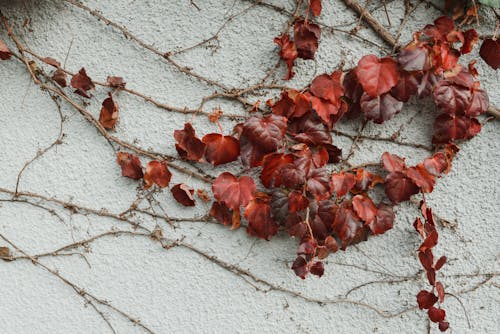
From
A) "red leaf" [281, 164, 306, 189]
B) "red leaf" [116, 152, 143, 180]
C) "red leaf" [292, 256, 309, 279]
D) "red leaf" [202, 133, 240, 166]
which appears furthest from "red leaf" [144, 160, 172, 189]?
Result: "red leaf" [292, 256, 309, 279]

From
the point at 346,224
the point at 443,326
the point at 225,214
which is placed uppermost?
the point at 225,214

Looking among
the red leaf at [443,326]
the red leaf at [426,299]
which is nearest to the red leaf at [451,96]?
the red leaf at [426,299]

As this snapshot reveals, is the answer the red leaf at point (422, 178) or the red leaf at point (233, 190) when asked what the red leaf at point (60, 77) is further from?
the red leaf at point (422, 178)

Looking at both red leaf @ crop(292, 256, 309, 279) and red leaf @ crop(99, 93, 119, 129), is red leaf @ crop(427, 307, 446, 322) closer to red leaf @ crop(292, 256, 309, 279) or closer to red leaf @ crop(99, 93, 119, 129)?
red leaf @ crop(292, 256, 309, 279)

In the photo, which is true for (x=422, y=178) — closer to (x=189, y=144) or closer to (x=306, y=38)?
(x=306, y=38)

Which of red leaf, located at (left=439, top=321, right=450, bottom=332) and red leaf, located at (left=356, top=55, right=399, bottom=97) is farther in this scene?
red leaf, located at (left=439, top=321, right=450, bottom=332)

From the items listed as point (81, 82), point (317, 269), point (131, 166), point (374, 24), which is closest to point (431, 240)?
point (317, 269)
